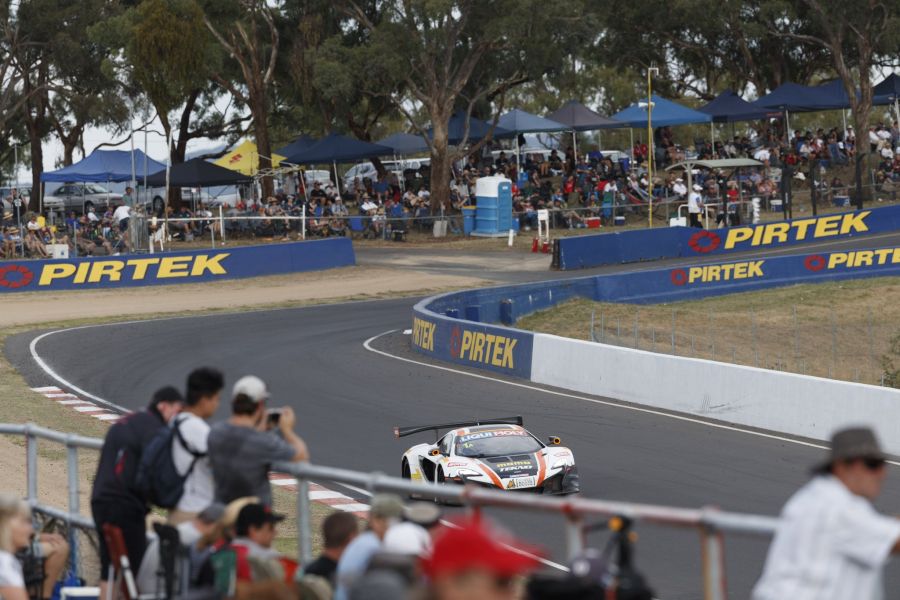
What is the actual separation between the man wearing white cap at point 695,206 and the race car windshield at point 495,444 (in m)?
30.3

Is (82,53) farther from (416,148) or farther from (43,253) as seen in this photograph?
(43,253)

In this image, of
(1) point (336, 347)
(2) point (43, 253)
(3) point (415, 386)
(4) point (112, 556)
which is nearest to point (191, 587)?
(4) point (112, 556)

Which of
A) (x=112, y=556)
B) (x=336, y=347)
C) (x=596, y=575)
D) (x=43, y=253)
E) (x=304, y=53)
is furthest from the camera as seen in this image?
(x=304, y=53)

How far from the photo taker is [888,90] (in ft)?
200

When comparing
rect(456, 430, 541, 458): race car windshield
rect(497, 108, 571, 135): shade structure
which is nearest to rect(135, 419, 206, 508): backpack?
rect(456, 430, 541, 458): race car windshield

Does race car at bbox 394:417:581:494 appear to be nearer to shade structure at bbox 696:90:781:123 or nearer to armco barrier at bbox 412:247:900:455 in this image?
armco barrier at bbox 412:247:900:455

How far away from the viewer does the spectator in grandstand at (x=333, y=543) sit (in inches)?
262

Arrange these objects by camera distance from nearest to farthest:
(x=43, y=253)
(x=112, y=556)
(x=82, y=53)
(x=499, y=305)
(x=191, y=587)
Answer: (x=191, y=587) < (x=112, y=556) < (x=499, y=305) < (x=43, y=253) < (x=82, y=53)

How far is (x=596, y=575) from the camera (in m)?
5.19

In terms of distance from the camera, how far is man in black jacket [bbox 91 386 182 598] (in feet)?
25.6

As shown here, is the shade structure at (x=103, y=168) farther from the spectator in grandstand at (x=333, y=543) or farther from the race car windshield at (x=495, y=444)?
the spectator in grandstand at (x=333, y=543)

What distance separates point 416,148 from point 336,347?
2890 cm

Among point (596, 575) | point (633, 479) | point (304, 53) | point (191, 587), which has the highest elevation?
point (304, 53)

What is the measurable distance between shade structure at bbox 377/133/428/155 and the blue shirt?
51469mm
